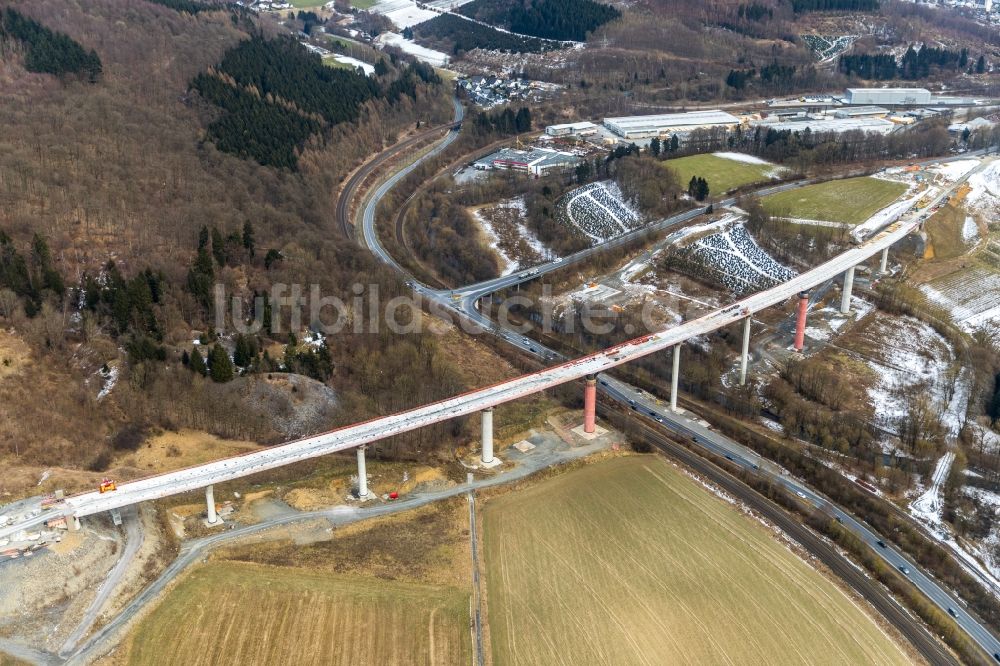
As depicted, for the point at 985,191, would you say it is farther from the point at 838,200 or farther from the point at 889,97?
the point at 889,97

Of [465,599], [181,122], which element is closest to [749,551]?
[465,599]

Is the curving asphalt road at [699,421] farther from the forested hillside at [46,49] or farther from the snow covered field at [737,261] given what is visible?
the forested hillside at [46,49]

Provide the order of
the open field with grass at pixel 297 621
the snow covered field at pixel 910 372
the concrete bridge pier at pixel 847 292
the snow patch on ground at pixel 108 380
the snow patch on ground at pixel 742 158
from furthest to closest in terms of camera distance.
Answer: the snow patch on ground at pixel 742 158
the concrete bridge pier at pixel 847 292
the snow covered field at pixel 910 372
the snow patch on ground at pixel 108 380
the open field with grass at pixel 297 621

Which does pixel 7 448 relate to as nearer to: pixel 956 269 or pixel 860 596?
pixel 860 596

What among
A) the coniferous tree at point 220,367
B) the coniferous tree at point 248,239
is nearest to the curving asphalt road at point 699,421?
the coniferous tree at point 248,239

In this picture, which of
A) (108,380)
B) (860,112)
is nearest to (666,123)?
(860,112)
